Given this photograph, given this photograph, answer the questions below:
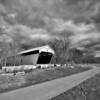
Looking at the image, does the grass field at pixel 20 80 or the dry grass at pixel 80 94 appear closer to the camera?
the dry grass at pixel 80 94

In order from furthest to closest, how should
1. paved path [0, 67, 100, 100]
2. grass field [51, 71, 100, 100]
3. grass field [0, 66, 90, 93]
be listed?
grass field [0, 66, 90, 93] < grass field [51, 71, 100, 100] < paved path [0, 67, 100, 100]

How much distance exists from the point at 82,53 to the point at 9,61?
56967 millimetres

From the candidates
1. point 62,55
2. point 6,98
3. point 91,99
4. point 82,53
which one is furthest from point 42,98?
point 82,53

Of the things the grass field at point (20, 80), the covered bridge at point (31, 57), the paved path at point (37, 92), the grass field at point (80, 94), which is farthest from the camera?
the covered bridge at point (31, 57)

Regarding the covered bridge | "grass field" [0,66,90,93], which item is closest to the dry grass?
"grass field" [0,66,90,93]

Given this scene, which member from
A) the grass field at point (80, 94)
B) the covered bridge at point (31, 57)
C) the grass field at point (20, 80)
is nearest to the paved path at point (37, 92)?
the grass field at point (80, 94)

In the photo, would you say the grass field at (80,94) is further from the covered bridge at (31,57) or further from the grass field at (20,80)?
the covered bridge at (31,57)

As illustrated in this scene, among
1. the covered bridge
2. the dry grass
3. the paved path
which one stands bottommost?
the dry grass

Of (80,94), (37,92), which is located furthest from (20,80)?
(80,94)

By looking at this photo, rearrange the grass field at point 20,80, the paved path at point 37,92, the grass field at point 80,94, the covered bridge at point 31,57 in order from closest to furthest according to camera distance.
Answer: the paved path at point 37,92 < the grass field at point 80,94 < the grass field at point 20,80 < the covered bridge at point 31,57

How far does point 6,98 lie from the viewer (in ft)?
15.7

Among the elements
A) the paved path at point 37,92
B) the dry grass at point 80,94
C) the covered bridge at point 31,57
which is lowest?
the dry grass at point 80,94

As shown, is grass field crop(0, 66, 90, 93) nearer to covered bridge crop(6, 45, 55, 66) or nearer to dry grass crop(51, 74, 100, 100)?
dry grass crop(51, 74, 100, 100)

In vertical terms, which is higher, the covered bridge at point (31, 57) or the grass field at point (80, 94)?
the covered bridge at point (31, 57)
